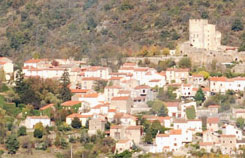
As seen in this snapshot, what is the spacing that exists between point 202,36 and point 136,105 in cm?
927

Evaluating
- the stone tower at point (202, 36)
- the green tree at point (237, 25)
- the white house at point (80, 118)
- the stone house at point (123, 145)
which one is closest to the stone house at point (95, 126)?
the white house at point (80, 118)

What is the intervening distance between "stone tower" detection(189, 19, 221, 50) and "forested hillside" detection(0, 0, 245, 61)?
3.91 metres

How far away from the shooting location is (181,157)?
60.0 meters

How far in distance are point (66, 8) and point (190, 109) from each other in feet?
98.2

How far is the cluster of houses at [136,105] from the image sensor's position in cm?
6166

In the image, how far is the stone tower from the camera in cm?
7412

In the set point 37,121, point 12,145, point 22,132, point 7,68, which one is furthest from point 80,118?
point 7,68

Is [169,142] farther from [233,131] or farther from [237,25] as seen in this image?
[237,25]

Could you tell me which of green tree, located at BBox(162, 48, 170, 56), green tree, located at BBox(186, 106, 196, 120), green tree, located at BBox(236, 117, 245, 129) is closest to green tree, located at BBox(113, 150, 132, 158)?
green tree, located at BBox(186, 106, 196, 120)

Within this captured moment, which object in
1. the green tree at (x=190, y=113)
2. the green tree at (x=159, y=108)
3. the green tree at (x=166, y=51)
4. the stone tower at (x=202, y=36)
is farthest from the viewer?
the green tree at (x=166, y=51)

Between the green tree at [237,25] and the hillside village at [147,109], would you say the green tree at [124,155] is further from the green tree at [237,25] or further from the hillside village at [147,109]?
the green tree at [237,25]

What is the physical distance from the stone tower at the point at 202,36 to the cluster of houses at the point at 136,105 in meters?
3.97

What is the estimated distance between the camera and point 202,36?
74.4m

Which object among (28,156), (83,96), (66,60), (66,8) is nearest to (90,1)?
(66,8)
